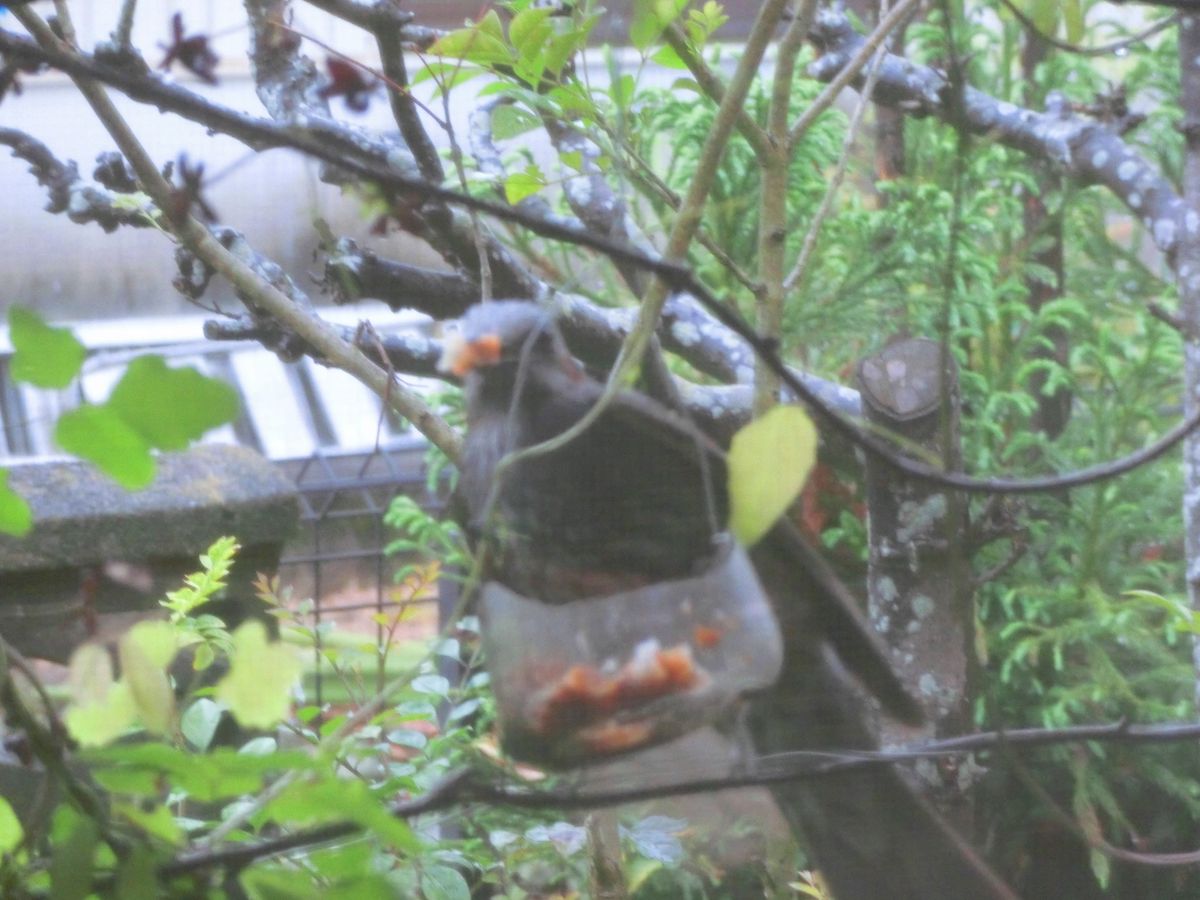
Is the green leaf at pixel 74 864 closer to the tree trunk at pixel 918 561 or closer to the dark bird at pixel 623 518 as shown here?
the dark bird at pixel 623 518

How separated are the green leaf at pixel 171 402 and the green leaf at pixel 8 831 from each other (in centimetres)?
22

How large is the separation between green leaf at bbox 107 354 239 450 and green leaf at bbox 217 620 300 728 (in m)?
0.08

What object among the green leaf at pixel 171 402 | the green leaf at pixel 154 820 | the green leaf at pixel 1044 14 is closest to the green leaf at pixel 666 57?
the green leaf at pixel 1044 14

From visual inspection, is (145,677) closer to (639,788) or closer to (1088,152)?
(639,788)

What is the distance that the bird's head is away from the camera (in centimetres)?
54

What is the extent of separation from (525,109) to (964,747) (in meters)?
0.46

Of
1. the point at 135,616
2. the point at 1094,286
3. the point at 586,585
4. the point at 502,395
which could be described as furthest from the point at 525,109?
the point at 1094,286

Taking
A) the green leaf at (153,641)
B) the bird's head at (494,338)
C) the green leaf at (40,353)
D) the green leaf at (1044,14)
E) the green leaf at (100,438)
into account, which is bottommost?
the green leaf at (153,641)

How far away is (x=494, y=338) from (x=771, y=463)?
145 millimetres

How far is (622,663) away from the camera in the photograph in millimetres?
481

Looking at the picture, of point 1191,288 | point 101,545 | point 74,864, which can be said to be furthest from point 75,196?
point 1191,288

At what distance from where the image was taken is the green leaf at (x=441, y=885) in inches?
32.9

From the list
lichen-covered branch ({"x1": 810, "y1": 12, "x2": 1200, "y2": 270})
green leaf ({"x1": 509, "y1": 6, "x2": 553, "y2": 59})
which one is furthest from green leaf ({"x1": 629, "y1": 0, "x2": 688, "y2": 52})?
lichen-covered branch ({"x1": 810, "y1": 12, "x2": 1200, "y2": 270})

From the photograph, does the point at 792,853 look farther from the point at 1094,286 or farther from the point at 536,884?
the point at 1094,286
